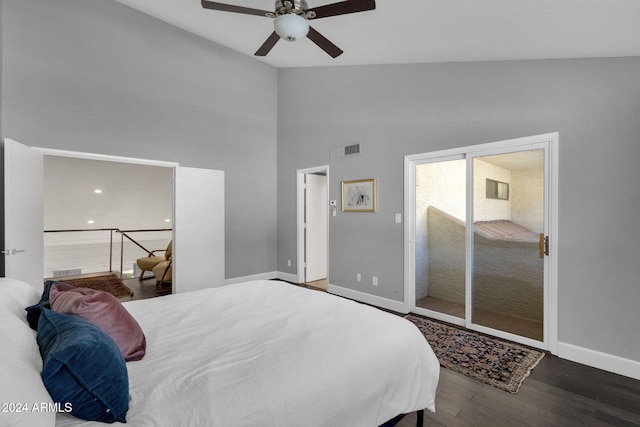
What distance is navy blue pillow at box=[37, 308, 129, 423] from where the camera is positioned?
936 mm

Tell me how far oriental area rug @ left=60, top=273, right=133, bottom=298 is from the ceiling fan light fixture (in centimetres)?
439

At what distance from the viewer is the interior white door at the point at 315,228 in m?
5.40

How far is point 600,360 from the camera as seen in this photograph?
8.23 ft

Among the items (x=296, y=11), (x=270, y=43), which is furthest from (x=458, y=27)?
(x=270, y=43)

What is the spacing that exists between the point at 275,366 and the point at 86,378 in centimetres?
66

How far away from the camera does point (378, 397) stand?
143 centimetres

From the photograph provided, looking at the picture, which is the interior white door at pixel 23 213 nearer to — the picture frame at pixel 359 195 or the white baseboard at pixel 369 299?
the white baseboard at pixel 369 299

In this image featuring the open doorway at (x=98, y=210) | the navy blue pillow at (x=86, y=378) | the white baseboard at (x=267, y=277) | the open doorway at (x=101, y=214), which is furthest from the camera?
the open doorway at (x=98, y=210)

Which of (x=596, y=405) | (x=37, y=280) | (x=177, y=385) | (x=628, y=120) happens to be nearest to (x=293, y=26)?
(x=177, y=385)

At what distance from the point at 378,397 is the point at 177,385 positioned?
888 millimetres

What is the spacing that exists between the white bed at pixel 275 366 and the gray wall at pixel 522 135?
6.11ft

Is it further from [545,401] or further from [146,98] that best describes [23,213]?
[545,401]

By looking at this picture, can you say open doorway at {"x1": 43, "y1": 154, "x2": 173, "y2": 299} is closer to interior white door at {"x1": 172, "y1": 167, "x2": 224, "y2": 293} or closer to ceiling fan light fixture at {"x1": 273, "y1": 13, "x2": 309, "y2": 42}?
interior white door at {"x1": 172, "y1": 167, "x2": 224, "y2": 293}

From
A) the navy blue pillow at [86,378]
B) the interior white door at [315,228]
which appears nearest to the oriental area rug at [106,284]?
the interior white door at [315,228]
